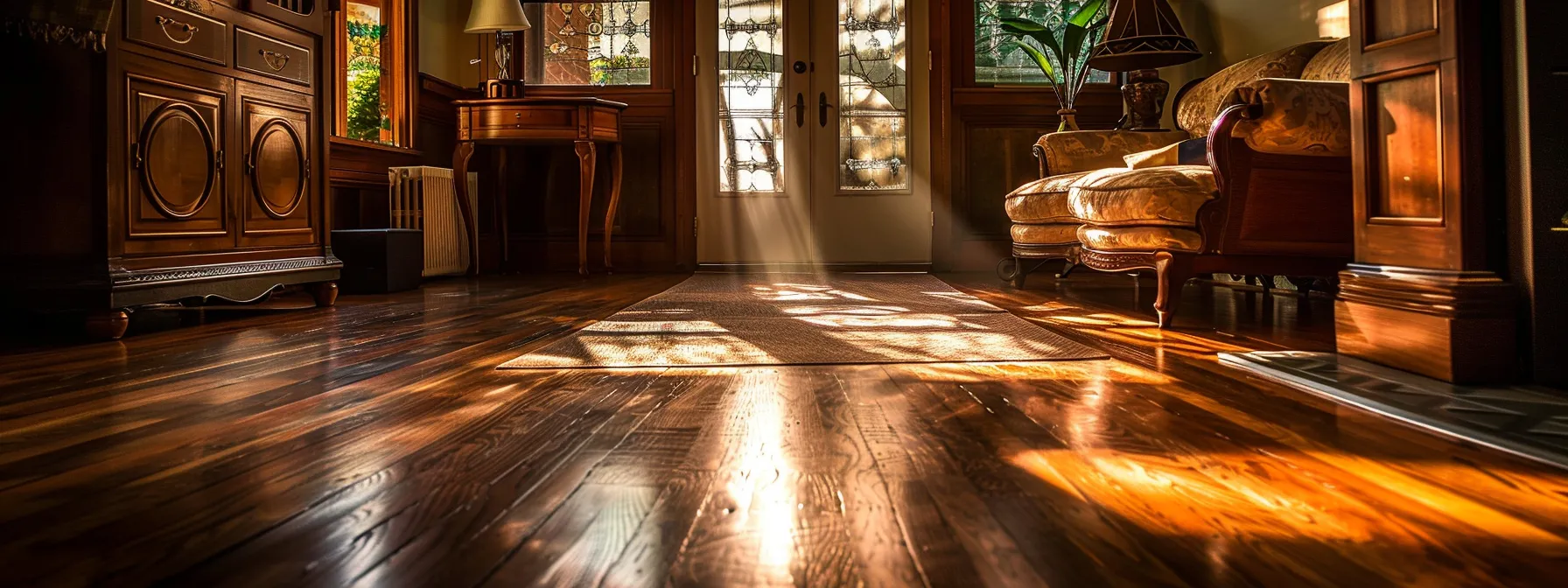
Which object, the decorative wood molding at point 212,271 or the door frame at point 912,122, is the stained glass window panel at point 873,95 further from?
the decorative wood molding at point 212,271

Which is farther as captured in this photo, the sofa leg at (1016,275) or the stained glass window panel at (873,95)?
the stained glass window panel at (873,95)

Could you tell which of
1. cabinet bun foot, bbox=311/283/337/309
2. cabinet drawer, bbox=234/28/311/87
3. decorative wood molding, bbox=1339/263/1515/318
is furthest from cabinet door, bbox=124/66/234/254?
decorative wood molding, bbox=1339/263/1515/318

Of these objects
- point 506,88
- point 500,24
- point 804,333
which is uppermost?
point 500,24

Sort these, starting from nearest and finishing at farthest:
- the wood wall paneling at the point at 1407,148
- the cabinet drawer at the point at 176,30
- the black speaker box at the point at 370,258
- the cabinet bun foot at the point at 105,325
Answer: the wood wall paneling at the point at 1407,148 < the cabinet bun foot at the point at 105,325 < the cabinet drawer at the point at 176,30 < the black speaker box at the point at 370,258

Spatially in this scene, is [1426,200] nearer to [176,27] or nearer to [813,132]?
[176,27]

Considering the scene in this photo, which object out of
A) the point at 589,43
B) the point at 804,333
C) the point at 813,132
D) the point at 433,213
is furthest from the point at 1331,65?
the point at 589,43

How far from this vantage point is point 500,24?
4648 mm

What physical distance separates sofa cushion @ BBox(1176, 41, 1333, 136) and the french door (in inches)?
71.1

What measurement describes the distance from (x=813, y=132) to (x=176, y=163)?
137 inches

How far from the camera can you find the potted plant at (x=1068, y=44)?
4.72m

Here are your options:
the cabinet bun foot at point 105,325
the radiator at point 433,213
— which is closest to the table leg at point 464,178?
the radiator at point 433,213

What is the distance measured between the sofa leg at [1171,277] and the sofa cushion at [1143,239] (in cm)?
3

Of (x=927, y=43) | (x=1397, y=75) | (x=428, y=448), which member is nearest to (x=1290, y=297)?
(x=1397, y=75)

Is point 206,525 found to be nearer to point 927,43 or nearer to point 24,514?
point 24,514
